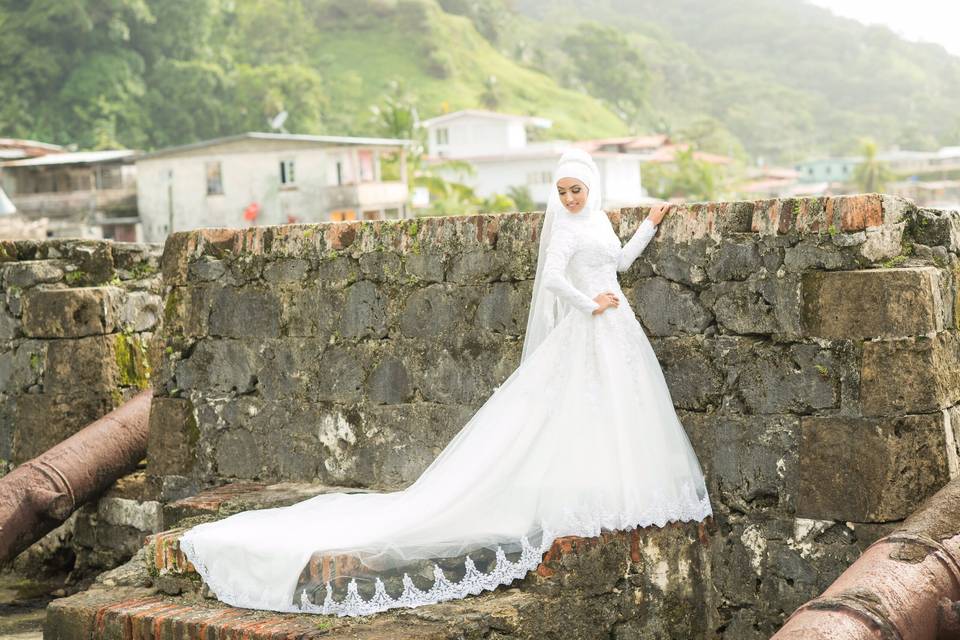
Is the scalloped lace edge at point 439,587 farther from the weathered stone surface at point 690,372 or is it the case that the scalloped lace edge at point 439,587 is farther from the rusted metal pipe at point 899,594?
the rusted metal pipe at point 899,594

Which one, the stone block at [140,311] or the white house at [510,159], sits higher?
the white house at [510,159]

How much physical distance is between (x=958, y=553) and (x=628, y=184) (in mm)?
57186

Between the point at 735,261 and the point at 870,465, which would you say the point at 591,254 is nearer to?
the point at 735,261

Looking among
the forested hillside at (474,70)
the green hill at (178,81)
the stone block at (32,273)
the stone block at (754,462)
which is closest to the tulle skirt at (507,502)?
the stone block at (754,462)

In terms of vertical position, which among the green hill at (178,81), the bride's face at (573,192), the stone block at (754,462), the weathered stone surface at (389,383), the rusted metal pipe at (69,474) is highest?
the green hill at (178,81)

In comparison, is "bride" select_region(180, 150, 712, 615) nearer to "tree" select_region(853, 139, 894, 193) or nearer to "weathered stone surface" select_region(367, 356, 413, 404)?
"weathered stone surface" select_region(367, 356, 413, 404)

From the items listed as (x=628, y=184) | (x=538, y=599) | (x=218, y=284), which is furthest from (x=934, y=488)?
(x=628, y=184)

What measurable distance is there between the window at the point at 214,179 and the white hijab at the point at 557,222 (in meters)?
40.7

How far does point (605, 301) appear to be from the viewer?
518 cm

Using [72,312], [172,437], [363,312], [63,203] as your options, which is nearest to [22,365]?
[72,312]

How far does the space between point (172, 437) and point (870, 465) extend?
3.80 m

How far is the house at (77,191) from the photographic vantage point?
4344 centimetres

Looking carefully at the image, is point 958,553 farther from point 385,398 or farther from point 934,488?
point 385,398

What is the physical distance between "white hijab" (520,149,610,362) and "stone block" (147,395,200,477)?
2.31 metres
